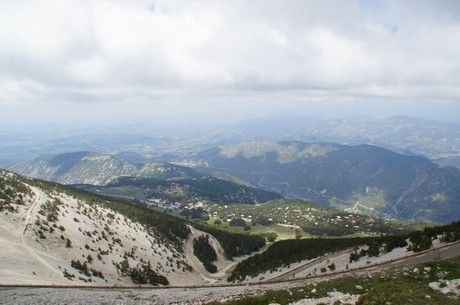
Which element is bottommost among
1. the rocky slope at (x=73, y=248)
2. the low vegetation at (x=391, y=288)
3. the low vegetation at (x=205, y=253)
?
the low vegetation at (x=205, y=253)

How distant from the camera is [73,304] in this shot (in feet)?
88.6

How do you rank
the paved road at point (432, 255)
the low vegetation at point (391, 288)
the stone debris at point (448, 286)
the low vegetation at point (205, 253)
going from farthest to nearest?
1. the low vegetation at point (205, 253)
2. the paved road at point (432, 255)
3. the stone debris at point (448, 286)
4. the low vegetation at point (391, 288)

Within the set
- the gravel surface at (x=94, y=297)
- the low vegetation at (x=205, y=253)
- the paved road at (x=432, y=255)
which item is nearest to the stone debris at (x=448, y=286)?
the paved road at (x=432, y=255)

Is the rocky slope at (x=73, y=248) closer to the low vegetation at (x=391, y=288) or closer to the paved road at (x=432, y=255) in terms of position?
the low vegetation at (x=391, y=288)

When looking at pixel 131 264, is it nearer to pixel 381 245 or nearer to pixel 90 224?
pixel 90 224

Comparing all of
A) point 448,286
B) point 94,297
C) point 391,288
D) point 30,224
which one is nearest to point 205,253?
point 30,224

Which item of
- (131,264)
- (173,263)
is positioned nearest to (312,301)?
(131,264)

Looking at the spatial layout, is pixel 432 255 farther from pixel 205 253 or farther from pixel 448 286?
pixel 205 253

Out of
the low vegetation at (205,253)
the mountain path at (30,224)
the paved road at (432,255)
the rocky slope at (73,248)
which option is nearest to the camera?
the paved road at (432,255)

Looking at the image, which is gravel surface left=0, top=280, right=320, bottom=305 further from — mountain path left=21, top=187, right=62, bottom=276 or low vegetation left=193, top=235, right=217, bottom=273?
low vegetation left=193, top=235, right=217, bottom=273

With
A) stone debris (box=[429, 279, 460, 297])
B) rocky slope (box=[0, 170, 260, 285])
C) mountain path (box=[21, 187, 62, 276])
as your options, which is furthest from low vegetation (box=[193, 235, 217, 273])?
stone debris (box=[429, 279, 460, 297])

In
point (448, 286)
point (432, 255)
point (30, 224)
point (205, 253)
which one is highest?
point (448, 286)

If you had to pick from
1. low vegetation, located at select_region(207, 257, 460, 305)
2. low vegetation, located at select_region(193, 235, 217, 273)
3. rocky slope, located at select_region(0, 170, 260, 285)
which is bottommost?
low vegetation, located at select_region(193, 235, 217, 273)

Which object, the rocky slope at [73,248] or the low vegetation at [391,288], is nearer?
the low vegetation at [391,288]
